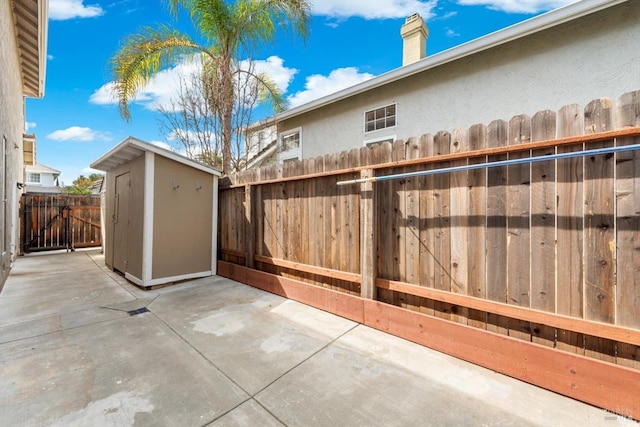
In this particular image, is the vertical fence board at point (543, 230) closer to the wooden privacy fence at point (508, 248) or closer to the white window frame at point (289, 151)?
the wooden privacy fence at point (508, 248)

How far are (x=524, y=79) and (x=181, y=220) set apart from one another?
6.31m

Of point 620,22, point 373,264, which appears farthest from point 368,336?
point 620,22

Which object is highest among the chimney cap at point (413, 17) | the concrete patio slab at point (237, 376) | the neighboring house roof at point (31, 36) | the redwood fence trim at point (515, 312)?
the chimney cap at point (413, 17)

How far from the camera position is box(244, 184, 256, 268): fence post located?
487 centimetres

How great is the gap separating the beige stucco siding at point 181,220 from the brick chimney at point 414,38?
17.3 feet

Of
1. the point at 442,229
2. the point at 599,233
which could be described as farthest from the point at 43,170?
the point at 599,233

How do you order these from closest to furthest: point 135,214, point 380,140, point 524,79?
point 524,79
point 135,214
point 380,140

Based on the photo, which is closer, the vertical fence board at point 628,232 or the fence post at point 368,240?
the vertical fence board at point 628,232

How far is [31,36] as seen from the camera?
6.54 meters

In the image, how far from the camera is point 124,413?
181 cm

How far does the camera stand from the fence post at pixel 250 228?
4.87 meters

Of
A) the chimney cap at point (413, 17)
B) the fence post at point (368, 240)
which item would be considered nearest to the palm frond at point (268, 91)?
the chimney cap at point (413, 17)

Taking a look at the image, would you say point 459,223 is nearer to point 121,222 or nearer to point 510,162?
point 510,162

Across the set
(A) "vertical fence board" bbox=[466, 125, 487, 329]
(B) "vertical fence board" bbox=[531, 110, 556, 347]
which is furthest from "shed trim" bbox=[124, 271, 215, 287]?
(B) "vertical fence board" bbox=[531, 110, 556, 347]
